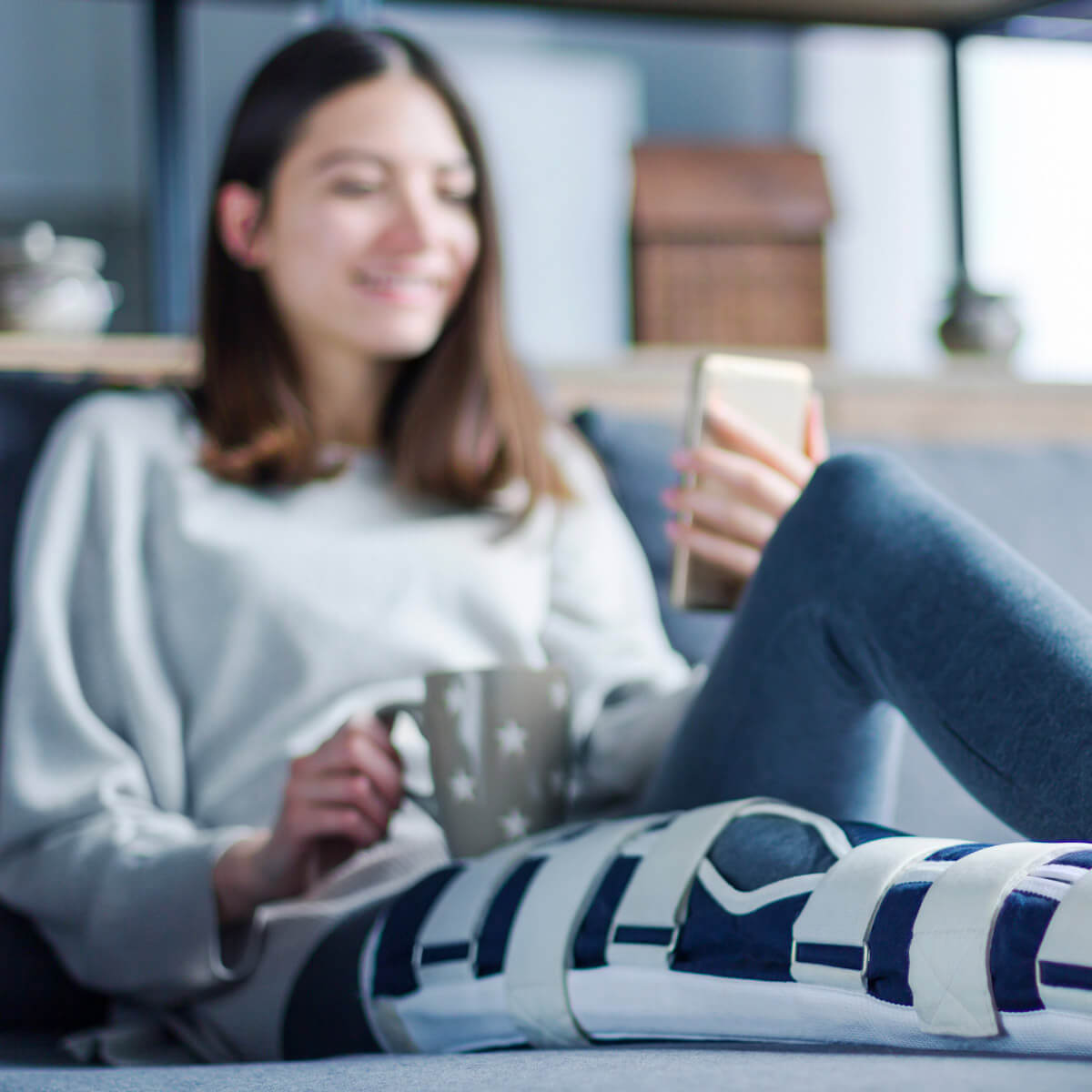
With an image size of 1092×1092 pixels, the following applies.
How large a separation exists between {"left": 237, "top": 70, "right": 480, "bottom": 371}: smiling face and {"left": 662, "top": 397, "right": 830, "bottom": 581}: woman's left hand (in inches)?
12.4

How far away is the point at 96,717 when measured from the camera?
0.96 meters

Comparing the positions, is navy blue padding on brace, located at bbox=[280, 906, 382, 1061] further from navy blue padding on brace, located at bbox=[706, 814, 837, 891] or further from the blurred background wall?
the blurred background wall

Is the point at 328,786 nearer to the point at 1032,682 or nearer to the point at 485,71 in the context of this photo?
the point at 1032,682

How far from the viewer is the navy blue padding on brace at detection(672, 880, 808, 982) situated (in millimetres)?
538

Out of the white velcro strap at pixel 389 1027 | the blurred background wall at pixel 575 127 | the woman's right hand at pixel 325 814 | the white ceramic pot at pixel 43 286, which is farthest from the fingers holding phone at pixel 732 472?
the blurred background wall at pixel 575 127

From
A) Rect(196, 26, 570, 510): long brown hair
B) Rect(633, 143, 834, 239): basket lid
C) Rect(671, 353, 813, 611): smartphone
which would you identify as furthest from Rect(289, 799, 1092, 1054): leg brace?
Rect(633, 143, 834, 239): basket lid

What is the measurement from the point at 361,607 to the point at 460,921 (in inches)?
15.7

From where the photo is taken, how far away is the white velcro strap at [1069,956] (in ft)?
1.38

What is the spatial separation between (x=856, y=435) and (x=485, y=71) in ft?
6.49

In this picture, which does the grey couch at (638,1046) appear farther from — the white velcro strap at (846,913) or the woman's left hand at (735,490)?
the woman's left hand at (735,490)

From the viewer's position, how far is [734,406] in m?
0.95

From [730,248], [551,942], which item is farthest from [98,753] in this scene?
[730,248]

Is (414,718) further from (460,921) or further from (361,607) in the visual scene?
(361,607)

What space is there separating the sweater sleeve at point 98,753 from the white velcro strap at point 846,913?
44 centimetres
